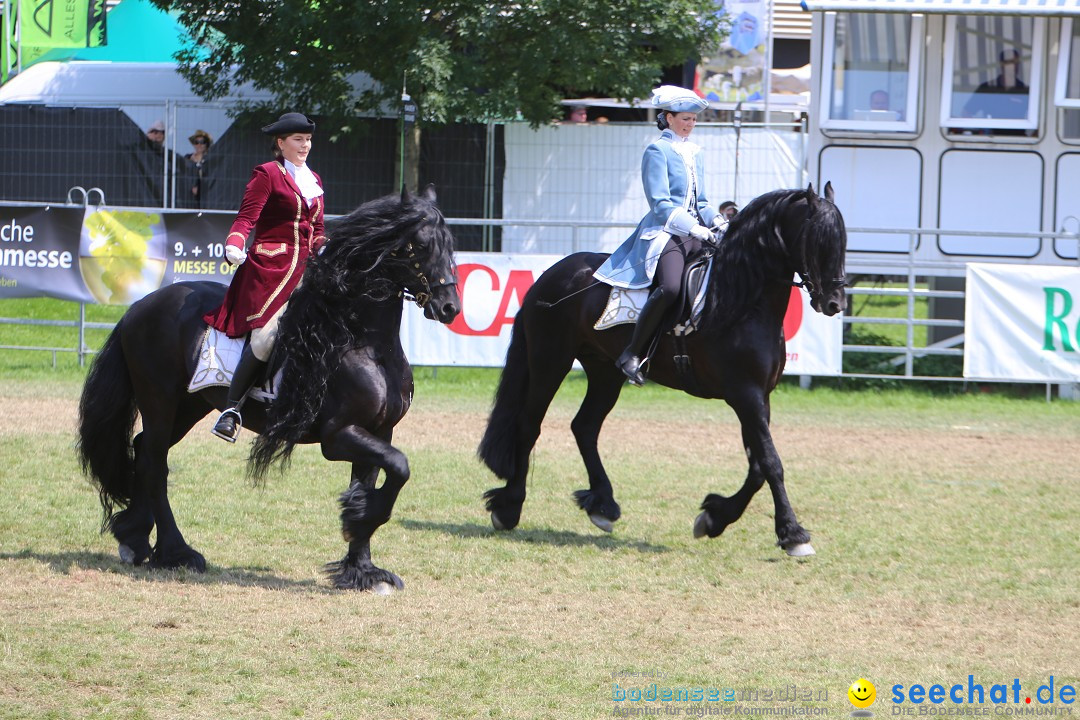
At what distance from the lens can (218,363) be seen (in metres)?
6.61

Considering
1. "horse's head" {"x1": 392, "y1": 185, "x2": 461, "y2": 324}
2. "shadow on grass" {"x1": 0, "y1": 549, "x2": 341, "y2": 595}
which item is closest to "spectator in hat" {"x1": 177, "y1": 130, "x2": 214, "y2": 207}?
"shadow on grass" {"x1": 0, "y1": 549, "x2": 341, "y2": 595}

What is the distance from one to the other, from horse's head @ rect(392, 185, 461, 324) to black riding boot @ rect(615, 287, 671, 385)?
74.9 inches

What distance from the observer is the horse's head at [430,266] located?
616 cm

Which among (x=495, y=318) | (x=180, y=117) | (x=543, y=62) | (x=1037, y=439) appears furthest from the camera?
(x=180, y=117)

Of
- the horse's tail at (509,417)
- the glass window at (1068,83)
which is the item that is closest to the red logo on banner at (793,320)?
the glass window at (1068,83)

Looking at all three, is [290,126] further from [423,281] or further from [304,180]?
[423,281]

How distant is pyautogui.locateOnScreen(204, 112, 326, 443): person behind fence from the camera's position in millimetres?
6457

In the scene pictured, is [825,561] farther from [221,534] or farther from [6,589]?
[6,589]

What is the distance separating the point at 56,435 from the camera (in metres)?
10.6

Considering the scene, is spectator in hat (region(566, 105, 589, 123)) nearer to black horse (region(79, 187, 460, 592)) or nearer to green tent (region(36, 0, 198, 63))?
green tent (region(36, 0, 198, 63))

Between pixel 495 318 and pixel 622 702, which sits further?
pixel 495 318

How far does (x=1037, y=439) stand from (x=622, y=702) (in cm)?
819

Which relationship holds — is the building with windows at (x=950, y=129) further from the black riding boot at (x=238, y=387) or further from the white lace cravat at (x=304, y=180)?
the black riding boot at (x=238, y=387)

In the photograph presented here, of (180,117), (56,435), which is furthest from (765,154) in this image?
(56,435)
